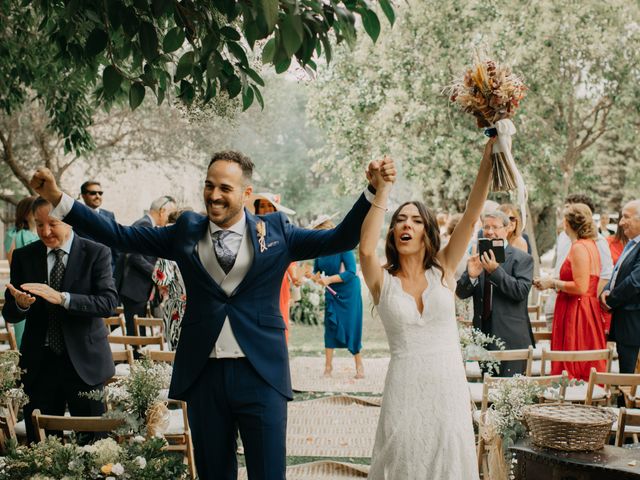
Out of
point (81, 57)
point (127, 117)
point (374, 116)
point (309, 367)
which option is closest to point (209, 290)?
point (81, 57)

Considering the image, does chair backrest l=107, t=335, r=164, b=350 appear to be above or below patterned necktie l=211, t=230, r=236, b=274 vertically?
below

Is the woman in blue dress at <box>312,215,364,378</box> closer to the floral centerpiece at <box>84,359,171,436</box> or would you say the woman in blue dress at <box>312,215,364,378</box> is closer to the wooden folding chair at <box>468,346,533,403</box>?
the wooden folding chair at <box>468,346,533,403</box>

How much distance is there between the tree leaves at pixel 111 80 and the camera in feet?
11.3

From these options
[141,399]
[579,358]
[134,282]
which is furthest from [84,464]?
[134,282]

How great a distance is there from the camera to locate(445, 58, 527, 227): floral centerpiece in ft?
11.1

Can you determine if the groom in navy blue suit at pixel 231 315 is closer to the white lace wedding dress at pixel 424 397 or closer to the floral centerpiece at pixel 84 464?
the floral centerpiece at pixel 84 464

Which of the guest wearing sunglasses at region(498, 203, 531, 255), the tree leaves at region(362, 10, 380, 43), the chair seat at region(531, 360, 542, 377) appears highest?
the tree leaves at region(362, 10, 380, 43)

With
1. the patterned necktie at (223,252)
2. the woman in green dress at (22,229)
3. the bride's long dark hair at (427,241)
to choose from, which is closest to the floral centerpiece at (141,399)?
the patterned necktie at (223,252)

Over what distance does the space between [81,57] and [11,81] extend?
3576 millimetres

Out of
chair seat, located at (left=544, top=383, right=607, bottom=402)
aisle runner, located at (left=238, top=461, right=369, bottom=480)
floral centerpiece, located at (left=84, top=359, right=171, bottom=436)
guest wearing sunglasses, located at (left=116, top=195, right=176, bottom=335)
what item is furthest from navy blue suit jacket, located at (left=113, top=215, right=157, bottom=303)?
chair seat, located at (left=544, top=383, right=607, bottom=402)

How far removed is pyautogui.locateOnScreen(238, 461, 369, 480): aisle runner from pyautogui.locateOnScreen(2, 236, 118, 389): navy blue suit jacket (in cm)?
186

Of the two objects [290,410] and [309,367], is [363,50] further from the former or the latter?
[290,410]

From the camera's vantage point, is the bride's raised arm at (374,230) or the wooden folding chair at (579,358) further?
the wooden folding chair at (579,358)

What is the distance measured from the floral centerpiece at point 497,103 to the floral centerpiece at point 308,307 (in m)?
12.4
